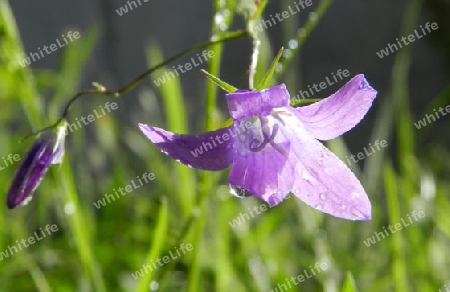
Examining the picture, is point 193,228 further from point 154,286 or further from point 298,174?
point 298,174

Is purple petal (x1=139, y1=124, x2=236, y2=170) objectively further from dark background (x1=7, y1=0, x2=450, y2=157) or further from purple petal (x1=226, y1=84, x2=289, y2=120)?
dark background (x1=7, y1=0, x2=450, y2=157)

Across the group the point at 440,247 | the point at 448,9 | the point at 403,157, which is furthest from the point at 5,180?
the point at 448,9

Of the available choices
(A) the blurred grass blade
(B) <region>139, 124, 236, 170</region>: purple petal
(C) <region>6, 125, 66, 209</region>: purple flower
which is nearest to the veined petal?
(B) <region>139, 124, 236, 170</region>: purple petal

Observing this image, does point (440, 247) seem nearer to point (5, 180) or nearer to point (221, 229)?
point (221, 229)

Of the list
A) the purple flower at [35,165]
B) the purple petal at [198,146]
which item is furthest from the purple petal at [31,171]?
the purple petal at [198,146]

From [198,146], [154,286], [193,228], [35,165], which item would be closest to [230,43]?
[193,228]

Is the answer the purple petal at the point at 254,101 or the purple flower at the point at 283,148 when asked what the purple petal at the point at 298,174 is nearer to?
the purple flower at the point at 283,148
